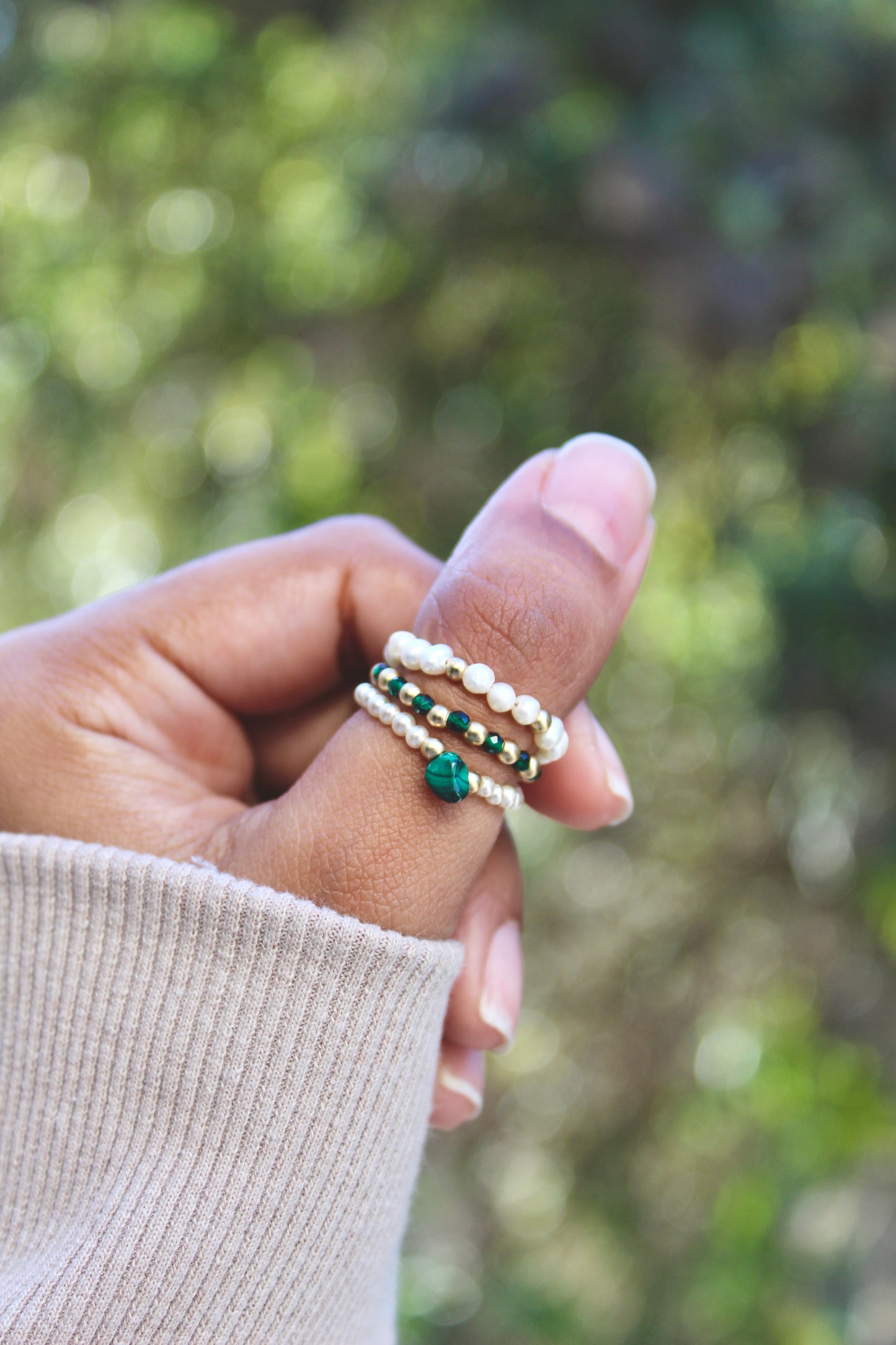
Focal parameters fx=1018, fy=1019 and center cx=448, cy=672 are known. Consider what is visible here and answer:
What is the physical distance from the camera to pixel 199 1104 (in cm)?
78

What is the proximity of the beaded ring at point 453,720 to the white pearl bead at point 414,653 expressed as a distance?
0.05 feet

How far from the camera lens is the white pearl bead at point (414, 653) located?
762 mm

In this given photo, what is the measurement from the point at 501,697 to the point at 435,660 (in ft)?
0.18

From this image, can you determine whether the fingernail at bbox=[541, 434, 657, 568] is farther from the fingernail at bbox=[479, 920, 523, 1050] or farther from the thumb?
the fingernail at bbox=[479, 920, 523, 1050]

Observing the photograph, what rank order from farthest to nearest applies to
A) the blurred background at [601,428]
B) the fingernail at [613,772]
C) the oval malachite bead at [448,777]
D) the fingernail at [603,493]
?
the blurred background at [601,428] < the fingernail at [613,772] < the fingernail at [603,493] < the oval malachite bead at [448,777]

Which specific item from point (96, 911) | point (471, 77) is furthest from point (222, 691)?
point (471, 77)

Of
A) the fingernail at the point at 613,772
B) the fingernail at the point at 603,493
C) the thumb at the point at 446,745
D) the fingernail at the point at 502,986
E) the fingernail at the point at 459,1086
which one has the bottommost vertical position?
the fingernail at the point at 459,1086

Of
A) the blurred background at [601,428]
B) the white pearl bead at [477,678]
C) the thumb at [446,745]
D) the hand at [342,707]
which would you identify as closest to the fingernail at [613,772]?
the hand at [342,707]

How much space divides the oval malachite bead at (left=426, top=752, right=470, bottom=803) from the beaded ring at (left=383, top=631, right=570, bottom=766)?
5 centimetres

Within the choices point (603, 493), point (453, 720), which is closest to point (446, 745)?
point (453, 720)

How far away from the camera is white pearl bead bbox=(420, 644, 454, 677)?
0.75m

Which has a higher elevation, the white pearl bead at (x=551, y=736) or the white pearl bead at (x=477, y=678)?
the white pearl bead at (x=477, y=678)

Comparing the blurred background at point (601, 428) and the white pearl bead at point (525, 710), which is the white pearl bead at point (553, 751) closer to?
the white pearl bead at point (525, 710)

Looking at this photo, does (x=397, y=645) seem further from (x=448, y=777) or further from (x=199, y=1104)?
(x=199, y=1104)
